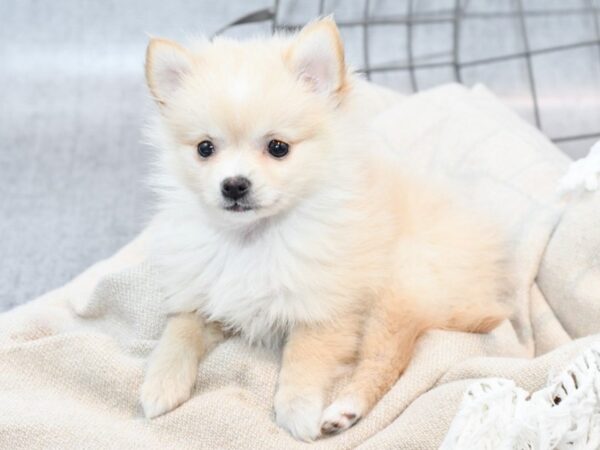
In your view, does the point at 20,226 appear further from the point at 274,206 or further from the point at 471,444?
the point at 471,444

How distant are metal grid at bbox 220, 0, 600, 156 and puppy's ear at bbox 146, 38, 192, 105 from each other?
1.54 m

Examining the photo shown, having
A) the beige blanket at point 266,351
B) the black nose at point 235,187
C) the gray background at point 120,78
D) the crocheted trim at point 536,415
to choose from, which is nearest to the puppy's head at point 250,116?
the black nose at point 235,187

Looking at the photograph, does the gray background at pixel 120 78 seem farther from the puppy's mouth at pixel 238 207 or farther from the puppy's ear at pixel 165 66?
the puppy's mouth at pixel 238 207

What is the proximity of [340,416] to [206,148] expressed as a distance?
→ 2.03 ft

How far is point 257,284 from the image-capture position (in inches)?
72.5

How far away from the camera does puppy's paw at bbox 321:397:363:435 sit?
1.68m

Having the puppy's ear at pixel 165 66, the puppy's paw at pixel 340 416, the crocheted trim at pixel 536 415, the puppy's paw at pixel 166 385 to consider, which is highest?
the puppy's ear at pixel 165 66

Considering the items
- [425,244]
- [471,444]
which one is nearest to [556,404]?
[471,444]

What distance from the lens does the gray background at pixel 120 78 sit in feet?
10.3

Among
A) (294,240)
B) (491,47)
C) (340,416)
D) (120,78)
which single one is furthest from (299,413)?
(120,78)

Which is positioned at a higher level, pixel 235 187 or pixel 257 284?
pixel 235 187

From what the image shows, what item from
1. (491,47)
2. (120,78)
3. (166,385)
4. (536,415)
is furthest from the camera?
(120,78)

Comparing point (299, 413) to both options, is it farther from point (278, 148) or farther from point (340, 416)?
point (278, 148)

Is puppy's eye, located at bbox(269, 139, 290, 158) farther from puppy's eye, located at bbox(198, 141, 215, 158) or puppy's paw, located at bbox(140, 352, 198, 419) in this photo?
puppy's paw, located at bbox(140, 352, 198, 419)
